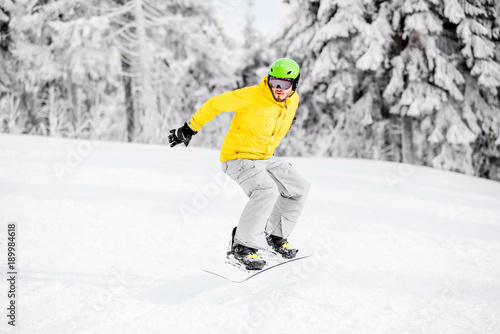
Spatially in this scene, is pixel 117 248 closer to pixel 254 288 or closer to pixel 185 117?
pixel 254 288

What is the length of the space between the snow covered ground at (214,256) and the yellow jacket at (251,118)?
914 mm

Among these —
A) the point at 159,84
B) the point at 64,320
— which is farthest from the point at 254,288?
the point at 159,84

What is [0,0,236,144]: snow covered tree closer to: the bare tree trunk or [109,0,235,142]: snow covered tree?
[109,0,235,142]: snow covered tree

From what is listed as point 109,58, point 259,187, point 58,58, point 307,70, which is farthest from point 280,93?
point 58,58

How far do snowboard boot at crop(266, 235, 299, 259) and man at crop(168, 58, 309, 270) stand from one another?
0.27 metres

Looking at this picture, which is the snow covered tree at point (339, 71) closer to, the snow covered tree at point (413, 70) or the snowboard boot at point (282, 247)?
the snow covered tree at point (413, 70)

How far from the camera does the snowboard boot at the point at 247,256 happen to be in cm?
273

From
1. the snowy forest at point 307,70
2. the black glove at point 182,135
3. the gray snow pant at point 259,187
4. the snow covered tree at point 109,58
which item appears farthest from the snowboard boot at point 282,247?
the snow covered tree at point 109,58

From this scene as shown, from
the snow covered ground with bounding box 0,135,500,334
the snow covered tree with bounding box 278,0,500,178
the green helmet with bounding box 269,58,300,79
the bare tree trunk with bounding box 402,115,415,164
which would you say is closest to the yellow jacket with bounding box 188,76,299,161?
the green helmet with bounding box 269,58,300,79

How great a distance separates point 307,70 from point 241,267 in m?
12.2

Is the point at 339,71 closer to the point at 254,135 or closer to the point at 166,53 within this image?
the point at 166,53

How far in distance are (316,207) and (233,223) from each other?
1.26 metres

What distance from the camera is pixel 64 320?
1.98m

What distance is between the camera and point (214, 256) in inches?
119
